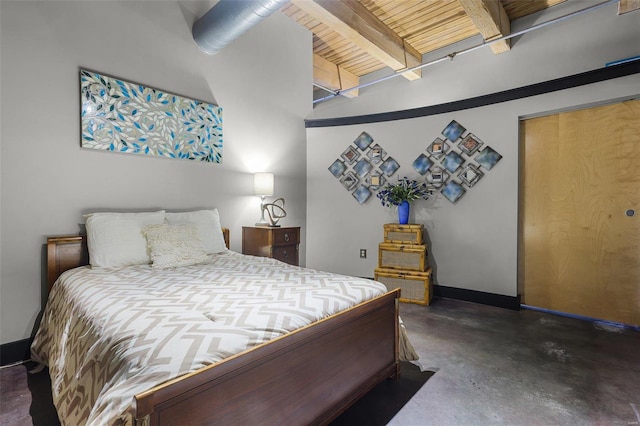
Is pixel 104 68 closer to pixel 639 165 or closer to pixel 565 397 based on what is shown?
pixel 565 397

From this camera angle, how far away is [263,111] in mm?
3871

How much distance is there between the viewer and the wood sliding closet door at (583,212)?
2871 mm

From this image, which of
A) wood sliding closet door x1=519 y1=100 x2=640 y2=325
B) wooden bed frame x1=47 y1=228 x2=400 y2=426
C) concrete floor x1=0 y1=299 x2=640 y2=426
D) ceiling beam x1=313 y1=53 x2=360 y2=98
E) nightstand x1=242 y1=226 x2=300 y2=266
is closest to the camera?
wooden bed frame x1=47 y1=228 x2=400 y2=426

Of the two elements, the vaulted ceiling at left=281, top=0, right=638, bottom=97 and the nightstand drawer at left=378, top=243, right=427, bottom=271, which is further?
the nightstand drawer at left=378, top=243, right=427, bottom=271

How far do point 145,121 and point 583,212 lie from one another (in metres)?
4.20

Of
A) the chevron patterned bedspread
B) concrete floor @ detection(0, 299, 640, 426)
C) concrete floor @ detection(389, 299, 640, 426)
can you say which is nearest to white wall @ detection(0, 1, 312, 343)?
the chevron patterned bedspread

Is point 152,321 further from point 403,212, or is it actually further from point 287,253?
point 403,212

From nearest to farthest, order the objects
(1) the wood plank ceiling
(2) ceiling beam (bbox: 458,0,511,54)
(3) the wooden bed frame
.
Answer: (3) the wooden bed frame
(2) ceiling beam (bbox: 458,0,511,54)
(1) the wood plank ceiling

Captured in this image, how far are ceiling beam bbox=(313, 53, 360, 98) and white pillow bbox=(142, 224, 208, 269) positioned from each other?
11.6ft

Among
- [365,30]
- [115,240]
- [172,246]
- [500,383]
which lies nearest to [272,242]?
[172,246]

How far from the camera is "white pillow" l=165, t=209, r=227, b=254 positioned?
2.76 meters

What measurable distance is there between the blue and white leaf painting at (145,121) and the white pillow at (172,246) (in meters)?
0.80

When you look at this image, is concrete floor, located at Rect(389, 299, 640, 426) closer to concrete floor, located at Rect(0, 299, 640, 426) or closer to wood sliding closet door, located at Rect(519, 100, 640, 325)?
concrete floor, located at Rect(0, 299, 640, 426)

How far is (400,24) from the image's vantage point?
4020mm
